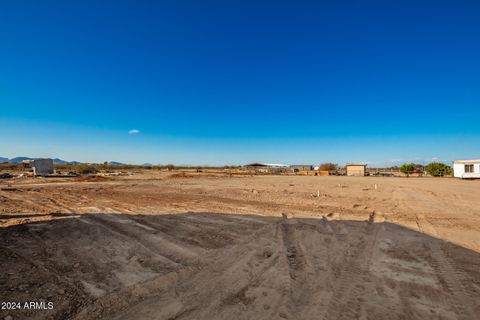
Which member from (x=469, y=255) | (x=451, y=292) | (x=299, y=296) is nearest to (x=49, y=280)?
(x=299, y=296)

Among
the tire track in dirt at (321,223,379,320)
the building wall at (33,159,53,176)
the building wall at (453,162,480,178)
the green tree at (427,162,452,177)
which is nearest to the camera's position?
the tire track in dirt at (321,223,379,320)

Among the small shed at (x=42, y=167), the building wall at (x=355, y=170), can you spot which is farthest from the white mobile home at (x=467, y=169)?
the small shed at (x=42, y=167)

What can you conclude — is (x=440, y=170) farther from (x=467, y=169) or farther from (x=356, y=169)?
(x=356, y=169)

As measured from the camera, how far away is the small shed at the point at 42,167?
35.3 meters

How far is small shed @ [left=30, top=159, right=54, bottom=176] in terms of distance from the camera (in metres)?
35.3

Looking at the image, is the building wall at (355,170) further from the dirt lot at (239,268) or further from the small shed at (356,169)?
the dirt lot at (239,268)

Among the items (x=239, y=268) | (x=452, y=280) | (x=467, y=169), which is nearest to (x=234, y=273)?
(x=239, y=268)

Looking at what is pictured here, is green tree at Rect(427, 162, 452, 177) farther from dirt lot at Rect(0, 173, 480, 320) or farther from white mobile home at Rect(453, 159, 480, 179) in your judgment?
dirt lot at Rect(0, 173, 480, 320)

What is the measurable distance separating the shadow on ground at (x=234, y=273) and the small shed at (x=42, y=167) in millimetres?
36832

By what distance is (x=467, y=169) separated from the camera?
34.2 metres

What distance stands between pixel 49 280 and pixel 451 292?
6.22 m

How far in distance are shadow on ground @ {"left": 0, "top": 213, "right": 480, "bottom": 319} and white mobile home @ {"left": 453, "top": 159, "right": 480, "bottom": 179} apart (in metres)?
37.6

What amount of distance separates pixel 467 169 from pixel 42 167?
6276 centimetres

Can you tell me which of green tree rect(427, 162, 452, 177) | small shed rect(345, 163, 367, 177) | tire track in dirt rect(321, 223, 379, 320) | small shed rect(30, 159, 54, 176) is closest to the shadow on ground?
tire track in dirt rect(321, 223, 379, 320)
